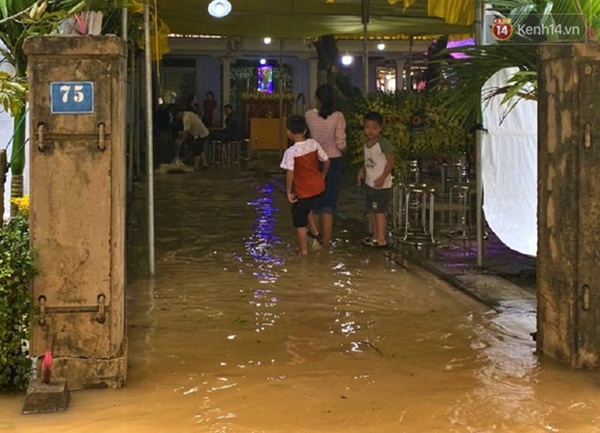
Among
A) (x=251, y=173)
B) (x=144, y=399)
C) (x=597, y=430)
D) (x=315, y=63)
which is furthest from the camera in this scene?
(x=315, y=63)

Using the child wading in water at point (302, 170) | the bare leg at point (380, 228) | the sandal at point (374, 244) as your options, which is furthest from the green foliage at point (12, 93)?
the sandal at point (374, 244)

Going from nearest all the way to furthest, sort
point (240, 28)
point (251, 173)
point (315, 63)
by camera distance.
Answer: point (240, 28) < point (251, 173) < point (315, 63)

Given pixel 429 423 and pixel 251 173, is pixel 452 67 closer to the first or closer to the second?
pixel 429 423

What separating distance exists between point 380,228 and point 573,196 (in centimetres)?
448

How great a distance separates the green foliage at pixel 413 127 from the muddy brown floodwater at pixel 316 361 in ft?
6.13

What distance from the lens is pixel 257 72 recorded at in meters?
26.3

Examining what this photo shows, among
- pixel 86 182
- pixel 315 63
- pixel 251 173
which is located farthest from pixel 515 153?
pixel 315 63

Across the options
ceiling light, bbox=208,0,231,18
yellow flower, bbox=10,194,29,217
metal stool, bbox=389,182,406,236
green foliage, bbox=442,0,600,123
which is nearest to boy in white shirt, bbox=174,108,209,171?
ceiling light, bbox=208,0,231,18

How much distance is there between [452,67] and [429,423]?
154 inches

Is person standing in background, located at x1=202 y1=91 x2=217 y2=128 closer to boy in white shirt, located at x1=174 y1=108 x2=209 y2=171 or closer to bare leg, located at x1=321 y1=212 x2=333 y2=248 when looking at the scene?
boy in white shirt, located at x1=174 y1=108 x2=209 y2=171

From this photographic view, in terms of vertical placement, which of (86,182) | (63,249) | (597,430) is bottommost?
(597,430)

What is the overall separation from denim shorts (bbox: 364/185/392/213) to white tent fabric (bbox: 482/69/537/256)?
1810 millimetres

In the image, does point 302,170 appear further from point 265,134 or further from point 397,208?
point 265,134

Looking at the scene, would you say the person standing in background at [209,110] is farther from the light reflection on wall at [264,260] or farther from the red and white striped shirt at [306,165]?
the red and white striped shirt at [306,165]
